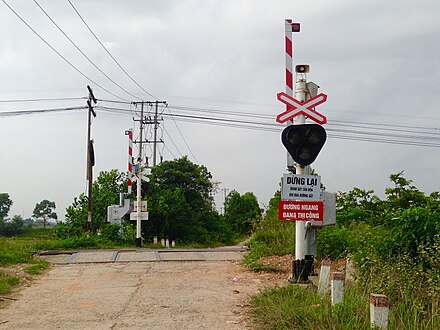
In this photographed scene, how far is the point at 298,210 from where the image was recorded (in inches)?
301

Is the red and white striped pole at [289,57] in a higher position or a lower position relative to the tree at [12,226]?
higher

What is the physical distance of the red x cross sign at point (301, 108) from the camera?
26.8ft

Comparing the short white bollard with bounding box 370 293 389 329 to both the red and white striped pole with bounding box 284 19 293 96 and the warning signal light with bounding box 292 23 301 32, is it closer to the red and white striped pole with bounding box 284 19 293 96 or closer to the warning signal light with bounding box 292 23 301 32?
the red and white striped pole with bounding box 284 19 293 96

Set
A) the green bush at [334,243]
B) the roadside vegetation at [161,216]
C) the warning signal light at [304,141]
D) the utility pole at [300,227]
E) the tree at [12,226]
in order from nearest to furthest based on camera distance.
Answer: the warning signal light at [304,141]
the utility pole at [300,227]
the green bush at [334,243]
the roadside vegetation at [161,216]
the tree at [12,226]

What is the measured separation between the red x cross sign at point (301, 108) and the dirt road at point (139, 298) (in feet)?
9.04

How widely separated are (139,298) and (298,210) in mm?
2768

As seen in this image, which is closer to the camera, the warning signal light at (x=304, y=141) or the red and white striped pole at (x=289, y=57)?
the warning signal light at (x=304, y=141)

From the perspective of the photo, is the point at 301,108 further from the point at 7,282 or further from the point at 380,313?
the point at 7,282

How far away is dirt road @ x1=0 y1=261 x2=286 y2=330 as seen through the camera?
21.8 ft

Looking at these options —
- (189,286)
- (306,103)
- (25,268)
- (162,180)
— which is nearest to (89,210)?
(162,180)

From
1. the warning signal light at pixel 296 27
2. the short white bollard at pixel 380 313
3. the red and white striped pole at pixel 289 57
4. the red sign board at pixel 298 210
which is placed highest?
the warning signal light at pixel 296 27

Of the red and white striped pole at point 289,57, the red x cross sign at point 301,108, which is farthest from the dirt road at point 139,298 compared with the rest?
the red and white striped pole at point 289,57

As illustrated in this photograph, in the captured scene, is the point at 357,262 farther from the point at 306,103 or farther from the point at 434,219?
the point at 306,103

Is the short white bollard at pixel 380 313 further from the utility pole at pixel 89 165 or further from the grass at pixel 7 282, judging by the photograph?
the utility pole at pixel 89 165
